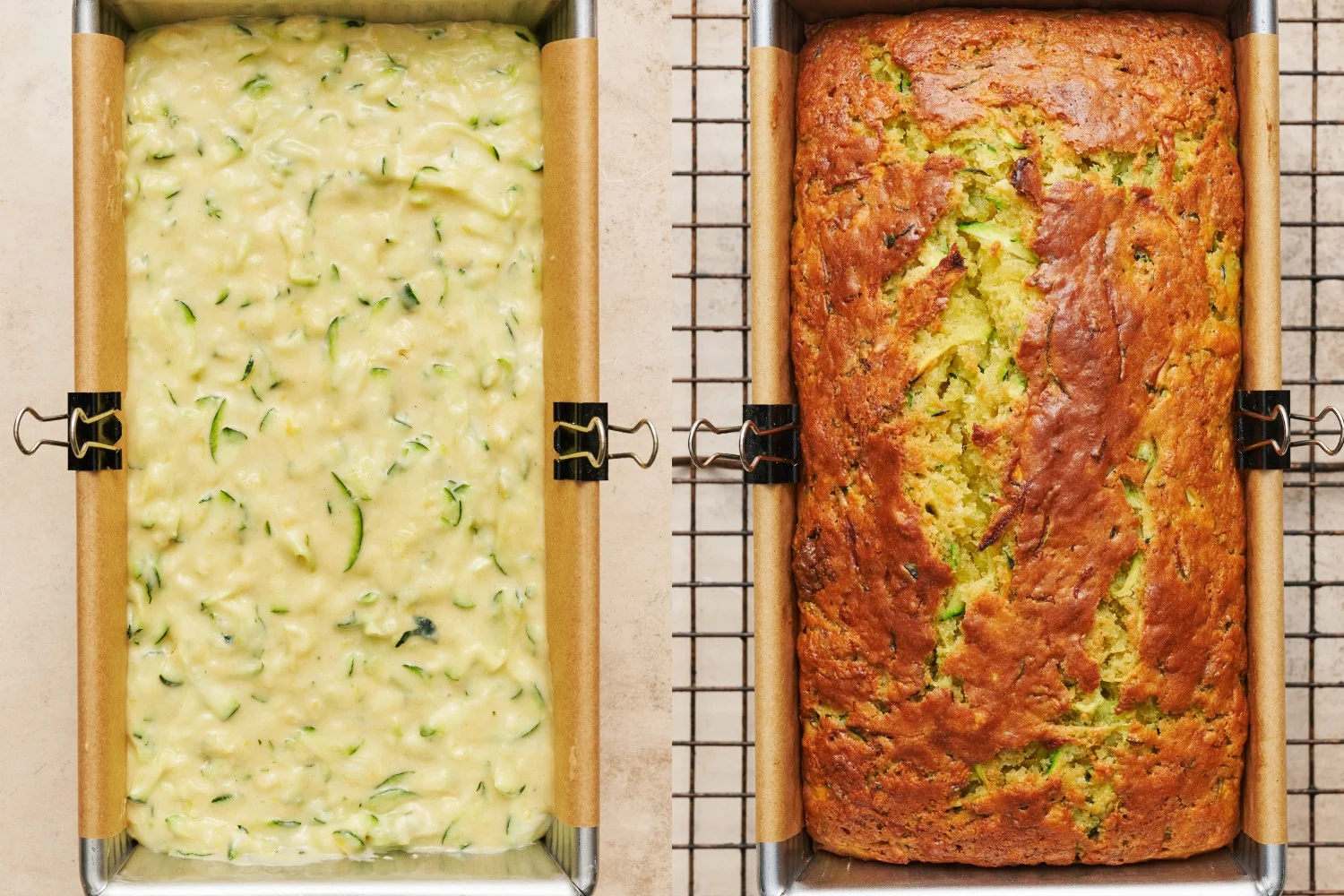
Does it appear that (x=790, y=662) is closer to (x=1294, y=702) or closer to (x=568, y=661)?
(x=568, y=661)

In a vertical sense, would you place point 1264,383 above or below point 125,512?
above

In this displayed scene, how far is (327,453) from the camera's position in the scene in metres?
1.61

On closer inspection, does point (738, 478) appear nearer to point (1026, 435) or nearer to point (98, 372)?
point (1026, 435)

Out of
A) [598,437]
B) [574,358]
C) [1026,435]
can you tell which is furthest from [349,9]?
[1026,435]

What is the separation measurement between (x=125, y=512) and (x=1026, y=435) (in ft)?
4.18

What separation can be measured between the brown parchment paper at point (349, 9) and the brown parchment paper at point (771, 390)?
1.20ft

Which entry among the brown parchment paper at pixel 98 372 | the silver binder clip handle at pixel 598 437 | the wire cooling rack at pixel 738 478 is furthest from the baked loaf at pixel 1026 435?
the brown parchment paper at pixel 98 372

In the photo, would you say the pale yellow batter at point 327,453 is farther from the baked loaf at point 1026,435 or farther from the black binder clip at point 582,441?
the baked loaf at point 1026,435

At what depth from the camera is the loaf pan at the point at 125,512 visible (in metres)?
1.51

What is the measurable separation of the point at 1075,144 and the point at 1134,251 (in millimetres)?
164

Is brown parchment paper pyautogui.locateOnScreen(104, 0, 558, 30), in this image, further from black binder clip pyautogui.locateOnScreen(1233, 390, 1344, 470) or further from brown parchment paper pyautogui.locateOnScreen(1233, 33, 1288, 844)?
black binder clip pyautogui.locateOnScreen(1233, 390, 1344, 470)

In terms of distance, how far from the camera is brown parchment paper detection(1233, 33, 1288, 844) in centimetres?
150

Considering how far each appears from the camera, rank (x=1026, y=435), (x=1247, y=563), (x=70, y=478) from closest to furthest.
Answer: (x=1026, y=435) < (x=1247, y=563) < (x=70, y=478)

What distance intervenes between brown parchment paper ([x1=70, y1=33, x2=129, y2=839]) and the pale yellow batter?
5 centimetres
